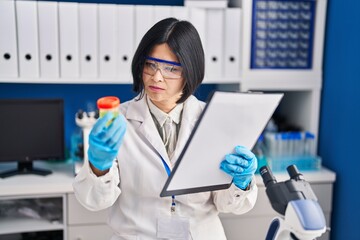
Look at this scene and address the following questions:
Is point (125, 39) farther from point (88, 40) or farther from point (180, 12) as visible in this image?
point (180, 12)

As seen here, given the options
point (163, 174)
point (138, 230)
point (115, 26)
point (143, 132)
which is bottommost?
Result: point (138, 230)

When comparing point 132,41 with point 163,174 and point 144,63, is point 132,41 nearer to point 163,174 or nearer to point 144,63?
point 144,63

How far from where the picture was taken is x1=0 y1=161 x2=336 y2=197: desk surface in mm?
1748

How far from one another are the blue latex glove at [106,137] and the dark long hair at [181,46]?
1.02 ft

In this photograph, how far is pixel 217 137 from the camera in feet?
3.43

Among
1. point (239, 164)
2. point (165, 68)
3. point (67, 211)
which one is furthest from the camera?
point (67, 211)

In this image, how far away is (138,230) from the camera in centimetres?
130

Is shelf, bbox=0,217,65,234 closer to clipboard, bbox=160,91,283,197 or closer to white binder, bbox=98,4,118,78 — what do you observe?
white binder, bbox=98,4,118,78

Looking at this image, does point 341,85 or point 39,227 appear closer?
point 39,227

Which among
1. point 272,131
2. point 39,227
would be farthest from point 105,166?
point 272,131

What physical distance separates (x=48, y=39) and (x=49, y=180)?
2.09 ft

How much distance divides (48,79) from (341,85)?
1.41m

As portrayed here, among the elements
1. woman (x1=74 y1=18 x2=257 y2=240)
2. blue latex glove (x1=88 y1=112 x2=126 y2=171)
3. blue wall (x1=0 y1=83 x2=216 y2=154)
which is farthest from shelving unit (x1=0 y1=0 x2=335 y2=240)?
blue latex glove (x1=88 y1=112 x2=126 y2=171)

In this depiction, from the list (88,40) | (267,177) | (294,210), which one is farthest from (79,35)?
(294,210)
